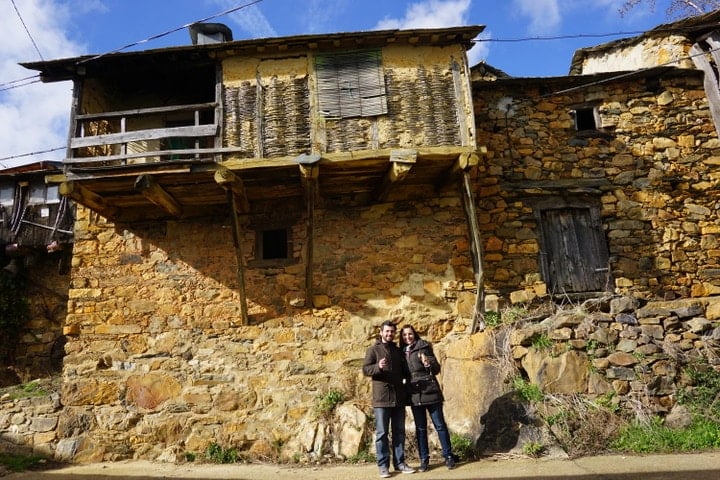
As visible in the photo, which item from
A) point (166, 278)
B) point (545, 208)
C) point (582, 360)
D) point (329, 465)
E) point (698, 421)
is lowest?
point (329, 465)

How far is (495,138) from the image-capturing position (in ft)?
29.0

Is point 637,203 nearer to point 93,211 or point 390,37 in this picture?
point 390,37

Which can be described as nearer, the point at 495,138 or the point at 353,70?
the point at 353,70

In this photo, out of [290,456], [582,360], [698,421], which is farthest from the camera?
[290,456]

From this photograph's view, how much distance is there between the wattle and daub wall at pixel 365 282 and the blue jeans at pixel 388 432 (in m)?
1.30

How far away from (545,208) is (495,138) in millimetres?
1475

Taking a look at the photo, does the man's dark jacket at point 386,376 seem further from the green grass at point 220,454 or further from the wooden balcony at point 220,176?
the green grass at point 220,454

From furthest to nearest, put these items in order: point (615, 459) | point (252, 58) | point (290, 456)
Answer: point (252, 58), point (290, 456), point (615, 459)

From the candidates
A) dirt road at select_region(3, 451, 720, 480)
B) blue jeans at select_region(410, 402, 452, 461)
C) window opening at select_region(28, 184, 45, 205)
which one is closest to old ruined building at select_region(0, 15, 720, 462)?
dirt road at select_region(3, 451, 720, 480)

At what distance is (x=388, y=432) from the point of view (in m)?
5.48

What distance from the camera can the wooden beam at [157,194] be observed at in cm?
705

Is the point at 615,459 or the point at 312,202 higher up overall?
the point at 312,202

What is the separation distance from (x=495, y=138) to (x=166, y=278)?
597 cm

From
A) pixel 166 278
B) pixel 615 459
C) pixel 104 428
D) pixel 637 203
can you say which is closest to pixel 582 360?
pixel 615 459
